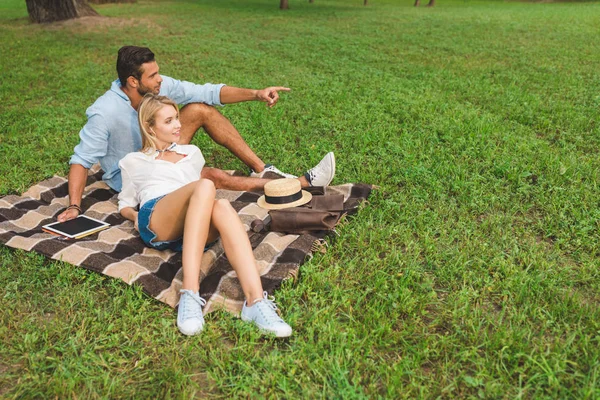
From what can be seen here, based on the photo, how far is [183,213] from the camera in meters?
3.42

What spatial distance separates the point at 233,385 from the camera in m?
2.56

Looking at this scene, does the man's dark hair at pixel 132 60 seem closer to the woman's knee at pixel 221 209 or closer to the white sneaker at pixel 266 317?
the woman's knee at pixel 221 209

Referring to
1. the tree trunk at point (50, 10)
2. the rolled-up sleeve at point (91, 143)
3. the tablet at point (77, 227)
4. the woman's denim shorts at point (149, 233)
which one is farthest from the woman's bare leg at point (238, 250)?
the tree trunk at point (50, 10)

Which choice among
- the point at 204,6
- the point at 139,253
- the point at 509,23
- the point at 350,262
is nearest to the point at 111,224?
the point at 139,253

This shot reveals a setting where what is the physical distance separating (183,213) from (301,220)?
93 centimetres

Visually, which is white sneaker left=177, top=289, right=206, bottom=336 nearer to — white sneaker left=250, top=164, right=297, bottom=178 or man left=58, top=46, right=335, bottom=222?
man left=58, top=46, right=335, bottom=222

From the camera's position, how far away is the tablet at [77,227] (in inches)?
154

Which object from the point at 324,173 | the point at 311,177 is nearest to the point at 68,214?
the point at 311,177

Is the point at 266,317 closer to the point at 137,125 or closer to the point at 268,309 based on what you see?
the point at 268,309

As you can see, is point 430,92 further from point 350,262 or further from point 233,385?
point 233,385

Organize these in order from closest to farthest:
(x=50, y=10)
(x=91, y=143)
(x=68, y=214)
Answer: (x=68, y=214), (x=91, y=143), (x=50, y=10)

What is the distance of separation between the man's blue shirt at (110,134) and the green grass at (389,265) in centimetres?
98

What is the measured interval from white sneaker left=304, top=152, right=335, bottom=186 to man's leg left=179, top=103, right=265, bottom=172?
0.71 m

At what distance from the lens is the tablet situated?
3.90 metres
